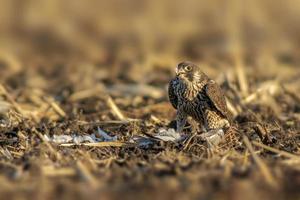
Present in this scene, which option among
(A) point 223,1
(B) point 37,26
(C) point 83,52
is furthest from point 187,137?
(A) point 223,1

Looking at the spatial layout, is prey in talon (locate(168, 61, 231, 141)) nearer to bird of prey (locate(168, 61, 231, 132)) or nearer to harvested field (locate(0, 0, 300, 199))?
bird of prey (locate(168, 61, 231, 132))

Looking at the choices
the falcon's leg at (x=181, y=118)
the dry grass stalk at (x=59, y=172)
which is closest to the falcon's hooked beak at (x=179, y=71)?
the falcon's leg at (x=181, y=118)

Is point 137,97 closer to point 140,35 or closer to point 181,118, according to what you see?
point 181,118

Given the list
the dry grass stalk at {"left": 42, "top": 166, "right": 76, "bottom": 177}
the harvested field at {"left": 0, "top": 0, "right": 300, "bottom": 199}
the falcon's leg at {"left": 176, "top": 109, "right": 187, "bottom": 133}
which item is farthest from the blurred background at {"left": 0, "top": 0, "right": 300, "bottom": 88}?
the dry grass stalk at {"left": 42, "top": 166, "right": 76, "bottom": 177}

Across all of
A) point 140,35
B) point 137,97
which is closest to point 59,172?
point 137,97

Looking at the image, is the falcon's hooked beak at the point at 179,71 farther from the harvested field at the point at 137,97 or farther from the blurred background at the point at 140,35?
the blurred background at the point at 140,35

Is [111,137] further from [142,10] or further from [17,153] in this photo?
[142,10]

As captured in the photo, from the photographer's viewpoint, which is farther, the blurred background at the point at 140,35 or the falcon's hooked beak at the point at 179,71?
the blurred background at the point at 140,35
